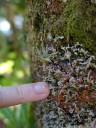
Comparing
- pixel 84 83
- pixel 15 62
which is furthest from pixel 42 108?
pixel 15 62

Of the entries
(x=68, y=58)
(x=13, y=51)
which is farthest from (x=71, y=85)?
(x=13, y=51)

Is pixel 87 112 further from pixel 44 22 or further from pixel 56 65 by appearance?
pixel 44 22

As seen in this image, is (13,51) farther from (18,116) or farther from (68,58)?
(68,58)

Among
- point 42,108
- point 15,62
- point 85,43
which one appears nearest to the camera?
point 85,43

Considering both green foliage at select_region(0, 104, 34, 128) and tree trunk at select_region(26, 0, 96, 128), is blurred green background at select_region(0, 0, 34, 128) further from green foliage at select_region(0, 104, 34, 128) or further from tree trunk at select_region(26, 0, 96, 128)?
tree trunk at select_region(26, 0, 96, 128)

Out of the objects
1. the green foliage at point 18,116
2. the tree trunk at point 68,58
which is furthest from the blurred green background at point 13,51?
the tree trunk at point 68,58

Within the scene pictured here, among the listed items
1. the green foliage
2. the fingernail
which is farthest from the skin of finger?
the green foliage

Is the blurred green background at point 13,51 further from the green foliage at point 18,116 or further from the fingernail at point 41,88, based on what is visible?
the fingernail at point 41,88
